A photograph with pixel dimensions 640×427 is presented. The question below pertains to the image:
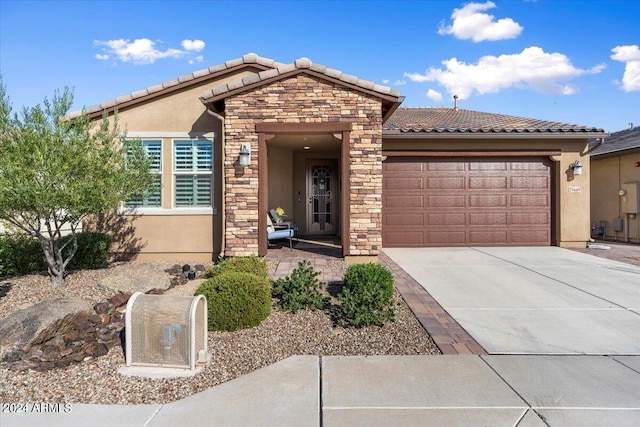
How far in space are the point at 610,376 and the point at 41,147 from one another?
7212mm

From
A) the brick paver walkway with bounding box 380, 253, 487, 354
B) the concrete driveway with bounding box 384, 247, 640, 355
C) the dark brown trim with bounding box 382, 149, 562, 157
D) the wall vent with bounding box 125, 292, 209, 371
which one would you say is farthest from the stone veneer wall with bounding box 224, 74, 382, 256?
the wall vent with bounding box 125, 292, 209, 371

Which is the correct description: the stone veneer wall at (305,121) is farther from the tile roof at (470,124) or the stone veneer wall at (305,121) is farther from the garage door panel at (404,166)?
the garage door panel at (404,166)

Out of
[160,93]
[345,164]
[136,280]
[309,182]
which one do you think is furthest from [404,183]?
[136,280]

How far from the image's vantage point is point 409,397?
10.2 ft

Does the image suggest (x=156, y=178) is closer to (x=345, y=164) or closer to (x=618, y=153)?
(x=345, y=164)

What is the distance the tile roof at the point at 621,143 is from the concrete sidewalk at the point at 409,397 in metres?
12.0

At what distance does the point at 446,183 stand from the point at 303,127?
4.83 m

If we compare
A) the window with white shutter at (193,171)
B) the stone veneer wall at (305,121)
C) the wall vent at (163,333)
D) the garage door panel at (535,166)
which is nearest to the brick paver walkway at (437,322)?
the stone veneer wall at (305,121)

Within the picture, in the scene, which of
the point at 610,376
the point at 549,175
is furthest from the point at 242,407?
the point at 549,175

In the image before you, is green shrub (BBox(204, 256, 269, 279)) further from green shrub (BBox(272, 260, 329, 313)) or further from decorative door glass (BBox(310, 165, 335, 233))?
decorative door glass (BBox(310, 165, 335, 233))

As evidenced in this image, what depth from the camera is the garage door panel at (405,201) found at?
10.6 meters

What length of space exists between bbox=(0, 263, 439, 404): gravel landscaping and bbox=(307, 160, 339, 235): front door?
6878 millimetres

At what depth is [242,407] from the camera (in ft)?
9.78

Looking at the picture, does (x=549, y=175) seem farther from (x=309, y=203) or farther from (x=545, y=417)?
(x=545, y=417)
